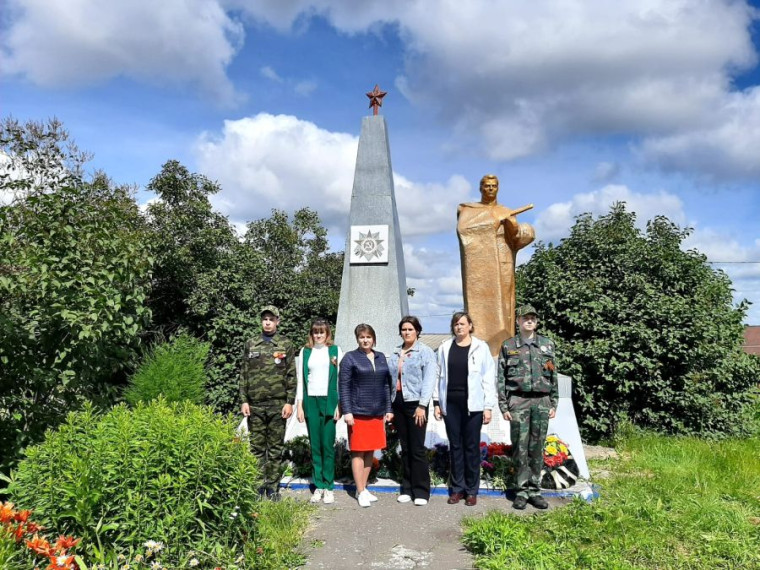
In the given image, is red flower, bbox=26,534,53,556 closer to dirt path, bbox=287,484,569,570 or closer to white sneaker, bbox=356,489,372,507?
dirt path, bbox=287,484,569,570

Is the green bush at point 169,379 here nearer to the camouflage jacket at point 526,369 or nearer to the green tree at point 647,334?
the camouflage jacket at point 526,369

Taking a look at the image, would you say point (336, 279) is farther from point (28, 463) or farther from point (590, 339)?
point (28, 463)

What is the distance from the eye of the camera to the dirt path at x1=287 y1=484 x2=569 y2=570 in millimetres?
3418

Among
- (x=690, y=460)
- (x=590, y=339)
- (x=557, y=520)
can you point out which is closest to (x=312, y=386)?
(x=557, y=520)

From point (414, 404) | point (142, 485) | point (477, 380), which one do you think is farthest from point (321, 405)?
point (142, 485)

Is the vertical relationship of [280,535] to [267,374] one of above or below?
below

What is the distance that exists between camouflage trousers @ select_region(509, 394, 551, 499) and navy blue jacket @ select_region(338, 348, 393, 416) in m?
1.02

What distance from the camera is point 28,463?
290 centimetres

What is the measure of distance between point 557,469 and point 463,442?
98cm

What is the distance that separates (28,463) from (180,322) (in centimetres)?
729

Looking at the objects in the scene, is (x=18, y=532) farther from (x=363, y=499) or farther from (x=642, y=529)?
(x=642, y=529)

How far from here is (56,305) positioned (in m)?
3.54

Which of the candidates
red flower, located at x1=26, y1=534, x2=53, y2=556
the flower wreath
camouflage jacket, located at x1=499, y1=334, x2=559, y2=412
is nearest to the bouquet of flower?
the flower wreath

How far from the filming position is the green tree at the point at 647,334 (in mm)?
7535
